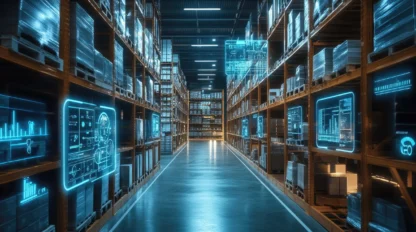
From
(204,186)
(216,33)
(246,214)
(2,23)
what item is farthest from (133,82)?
(216,33)

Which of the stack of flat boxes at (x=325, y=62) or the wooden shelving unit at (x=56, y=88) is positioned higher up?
the stack of flat boxes at (x=325, y=62)

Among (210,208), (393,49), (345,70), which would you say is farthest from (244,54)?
(393,49)

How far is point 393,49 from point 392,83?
45 cm

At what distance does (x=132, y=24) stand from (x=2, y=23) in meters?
5.50

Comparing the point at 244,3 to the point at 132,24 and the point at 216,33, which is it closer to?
the point at 216,33

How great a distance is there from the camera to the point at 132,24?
27.3 ft

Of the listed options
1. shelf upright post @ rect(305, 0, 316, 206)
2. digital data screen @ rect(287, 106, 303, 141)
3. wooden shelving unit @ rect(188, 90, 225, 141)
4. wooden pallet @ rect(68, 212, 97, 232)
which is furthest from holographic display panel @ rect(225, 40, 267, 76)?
wooden shelving unit @ rect(188, 90, 225, 141)

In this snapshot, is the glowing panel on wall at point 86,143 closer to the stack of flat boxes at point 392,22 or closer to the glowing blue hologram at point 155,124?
the stack of flat boxes at point 392,22

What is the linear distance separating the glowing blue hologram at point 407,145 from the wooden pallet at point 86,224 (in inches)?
148

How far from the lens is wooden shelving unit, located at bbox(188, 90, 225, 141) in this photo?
38469 mm

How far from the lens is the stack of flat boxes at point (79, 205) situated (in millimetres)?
4461

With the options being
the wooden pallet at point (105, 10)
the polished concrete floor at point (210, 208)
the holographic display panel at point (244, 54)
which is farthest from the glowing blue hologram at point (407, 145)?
the holographic display panel at point (244, 54)

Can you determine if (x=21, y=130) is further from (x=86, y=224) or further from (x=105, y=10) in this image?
(x=105, y=10)

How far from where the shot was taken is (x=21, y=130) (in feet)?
10.7
